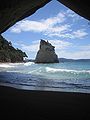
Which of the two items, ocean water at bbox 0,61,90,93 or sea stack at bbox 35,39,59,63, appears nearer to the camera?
ocean water at bbox 0,61,90,93

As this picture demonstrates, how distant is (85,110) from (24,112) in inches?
66.9

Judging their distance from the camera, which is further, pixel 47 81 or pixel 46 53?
pixel 46 53

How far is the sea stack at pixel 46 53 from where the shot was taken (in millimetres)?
90125

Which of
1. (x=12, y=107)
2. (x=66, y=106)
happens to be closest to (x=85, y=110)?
(x=66, y=106)

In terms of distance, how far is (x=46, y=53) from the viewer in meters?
91.9

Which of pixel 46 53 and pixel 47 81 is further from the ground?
pixel 46 53

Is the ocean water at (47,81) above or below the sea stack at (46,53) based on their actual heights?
below

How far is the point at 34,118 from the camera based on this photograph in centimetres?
496

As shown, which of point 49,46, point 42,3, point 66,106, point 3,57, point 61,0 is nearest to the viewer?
point 66,106

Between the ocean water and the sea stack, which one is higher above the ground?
the sea stack

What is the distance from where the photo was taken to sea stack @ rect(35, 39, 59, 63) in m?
90.1

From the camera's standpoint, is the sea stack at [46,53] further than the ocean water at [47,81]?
Yes

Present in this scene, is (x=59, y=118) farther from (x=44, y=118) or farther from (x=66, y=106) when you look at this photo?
(x=66, y=106)

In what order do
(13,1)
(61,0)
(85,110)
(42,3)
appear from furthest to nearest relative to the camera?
(42,3) < (61,0) < (13,1) < (85,110)
